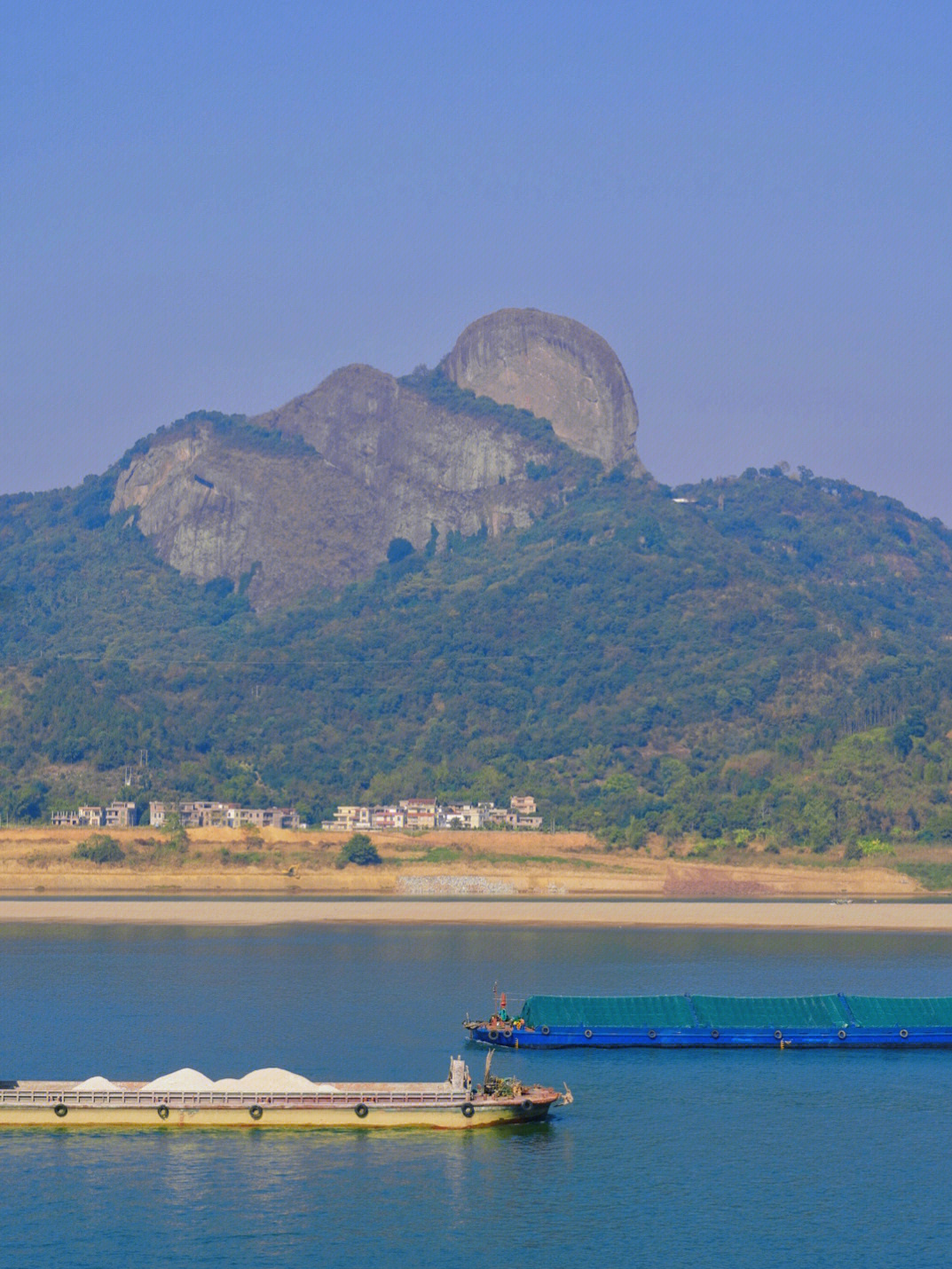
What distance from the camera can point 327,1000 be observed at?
102m

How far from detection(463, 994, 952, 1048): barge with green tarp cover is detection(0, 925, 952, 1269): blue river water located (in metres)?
1.41

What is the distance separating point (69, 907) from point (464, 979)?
2805 inches

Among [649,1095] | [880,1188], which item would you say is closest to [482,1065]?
[649,1095]

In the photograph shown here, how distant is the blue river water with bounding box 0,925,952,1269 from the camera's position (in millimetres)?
53625

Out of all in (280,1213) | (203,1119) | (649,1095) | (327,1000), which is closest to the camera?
(280,1213)

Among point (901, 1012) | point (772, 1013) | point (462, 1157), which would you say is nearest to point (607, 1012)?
point (772, 1013)

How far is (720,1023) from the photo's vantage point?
3489 inches

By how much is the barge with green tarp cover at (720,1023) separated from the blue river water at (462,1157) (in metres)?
1.41

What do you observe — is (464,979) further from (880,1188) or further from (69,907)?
(69,907)

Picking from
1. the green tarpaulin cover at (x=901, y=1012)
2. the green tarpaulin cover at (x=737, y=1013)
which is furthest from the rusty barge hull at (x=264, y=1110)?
the green tarpaulin cover at (x=901, y=1012)

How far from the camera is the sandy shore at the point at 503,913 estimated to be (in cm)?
16200

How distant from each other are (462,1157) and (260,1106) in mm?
8534

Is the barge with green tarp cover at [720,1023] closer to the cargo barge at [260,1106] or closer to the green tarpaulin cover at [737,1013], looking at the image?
the green tarpaulin cover at [737,1013]

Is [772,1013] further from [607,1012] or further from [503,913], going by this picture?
[503,913]
